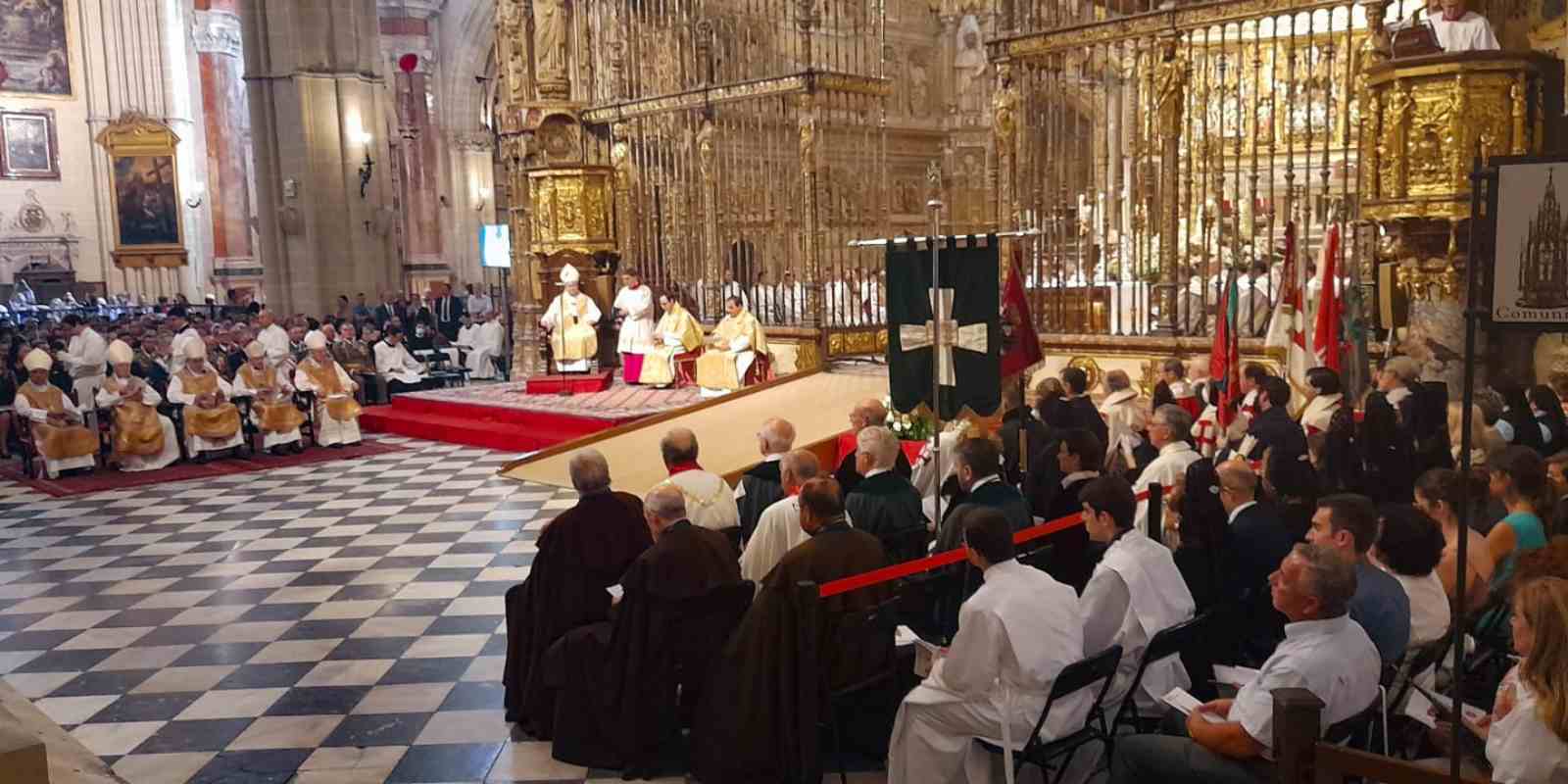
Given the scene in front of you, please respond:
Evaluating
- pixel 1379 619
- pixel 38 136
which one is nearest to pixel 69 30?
pixel 38 136

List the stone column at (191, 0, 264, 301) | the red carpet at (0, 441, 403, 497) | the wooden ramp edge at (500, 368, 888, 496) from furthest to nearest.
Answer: the stone column at (191, 0, 264, 301)
the red carpet at (0, 441, 403, 497)
the wooden ramp edge at (500, 368, 888, 496)

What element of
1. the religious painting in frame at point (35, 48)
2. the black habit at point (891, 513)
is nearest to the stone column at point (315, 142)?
the religious painting in frame at point (35, 48)

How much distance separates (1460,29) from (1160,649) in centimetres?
670

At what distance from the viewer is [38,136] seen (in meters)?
26.8

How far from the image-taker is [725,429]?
11.1m

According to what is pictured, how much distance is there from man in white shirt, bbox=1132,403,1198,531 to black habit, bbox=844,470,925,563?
1.06 m

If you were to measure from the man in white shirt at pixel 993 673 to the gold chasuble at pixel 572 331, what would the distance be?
1177 centimetres

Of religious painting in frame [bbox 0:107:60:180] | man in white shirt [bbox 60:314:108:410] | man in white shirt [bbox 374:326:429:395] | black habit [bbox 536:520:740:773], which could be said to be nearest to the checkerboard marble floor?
black habit [bbox 536:520:740:773]

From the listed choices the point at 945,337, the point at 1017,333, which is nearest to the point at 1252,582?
the point at 945,337

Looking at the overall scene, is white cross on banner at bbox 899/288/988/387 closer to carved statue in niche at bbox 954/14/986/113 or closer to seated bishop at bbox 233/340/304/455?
seated bishop at bbox 233/340/304/455

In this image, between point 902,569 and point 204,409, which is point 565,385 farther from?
point 902,569

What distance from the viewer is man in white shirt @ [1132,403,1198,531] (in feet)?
18.7

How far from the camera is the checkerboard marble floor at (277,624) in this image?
17.1ft

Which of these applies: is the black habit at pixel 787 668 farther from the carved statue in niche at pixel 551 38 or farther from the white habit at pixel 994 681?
the carved statue in niche at pixel 551 38
